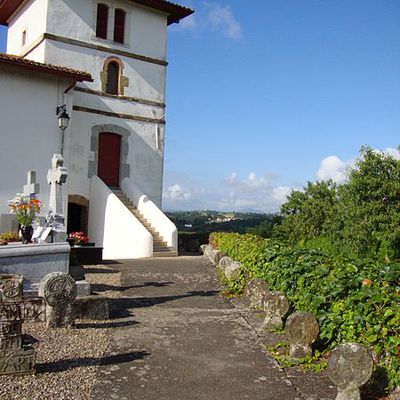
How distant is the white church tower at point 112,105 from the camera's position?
15.8 m

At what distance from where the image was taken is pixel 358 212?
40.0ft

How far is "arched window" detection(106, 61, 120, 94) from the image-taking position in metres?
17.8

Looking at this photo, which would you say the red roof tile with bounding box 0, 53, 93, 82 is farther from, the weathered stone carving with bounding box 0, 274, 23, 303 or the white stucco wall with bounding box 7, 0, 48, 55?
the weathered stone carving with bounding box 0, 274, 23, 303

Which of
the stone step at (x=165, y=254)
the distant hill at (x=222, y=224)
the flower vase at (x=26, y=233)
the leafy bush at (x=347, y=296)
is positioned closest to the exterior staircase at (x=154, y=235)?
the stone step at (x=165, y=254)

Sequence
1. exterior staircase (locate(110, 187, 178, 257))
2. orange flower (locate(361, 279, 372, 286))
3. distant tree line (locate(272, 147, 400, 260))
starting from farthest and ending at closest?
exterior staircase (locate(110, 187, 178, 257)) < distant tree line (locate(272, 147, 400, 260)) < orange flower (locate(361, 279, 372, 286))

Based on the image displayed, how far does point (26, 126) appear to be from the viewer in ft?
47.5

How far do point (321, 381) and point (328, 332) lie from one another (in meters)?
0.61

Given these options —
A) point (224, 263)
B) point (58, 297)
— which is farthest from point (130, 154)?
point (58, 297)

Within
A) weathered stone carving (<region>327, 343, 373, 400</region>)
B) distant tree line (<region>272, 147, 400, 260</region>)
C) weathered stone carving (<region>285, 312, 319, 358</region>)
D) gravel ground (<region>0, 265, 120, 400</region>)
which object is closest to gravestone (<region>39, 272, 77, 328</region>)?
gravel ground (<region>0, 265, 120, 400</region>)

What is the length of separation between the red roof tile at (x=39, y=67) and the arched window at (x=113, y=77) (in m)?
2.69

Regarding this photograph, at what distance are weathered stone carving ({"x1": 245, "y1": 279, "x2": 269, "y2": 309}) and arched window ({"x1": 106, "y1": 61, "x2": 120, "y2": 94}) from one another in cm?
1234

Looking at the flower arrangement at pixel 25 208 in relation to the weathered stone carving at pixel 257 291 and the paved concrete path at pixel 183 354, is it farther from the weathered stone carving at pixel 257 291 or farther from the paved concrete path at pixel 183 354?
the weathered stone carving at pixel 257 291

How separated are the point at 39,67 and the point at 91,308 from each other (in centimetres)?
1003

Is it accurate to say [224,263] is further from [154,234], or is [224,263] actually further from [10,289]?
[10,289]
